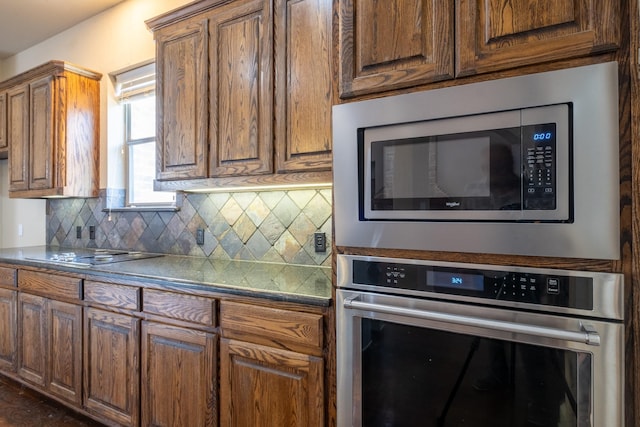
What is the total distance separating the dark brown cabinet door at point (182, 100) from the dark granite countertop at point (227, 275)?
543 millimetres

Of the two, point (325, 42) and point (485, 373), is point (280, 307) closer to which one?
point (485, 373)

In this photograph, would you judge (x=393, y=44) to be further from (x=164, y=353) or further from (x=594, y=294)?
(x=164, y=353)

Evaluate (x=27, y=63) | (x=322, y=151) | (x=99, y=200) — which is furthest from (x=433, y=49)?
(x=27, y=63)

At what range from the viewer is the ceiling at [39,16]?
2959 millimetres

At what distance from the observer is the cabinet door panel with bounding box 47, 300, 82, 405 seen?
216cm

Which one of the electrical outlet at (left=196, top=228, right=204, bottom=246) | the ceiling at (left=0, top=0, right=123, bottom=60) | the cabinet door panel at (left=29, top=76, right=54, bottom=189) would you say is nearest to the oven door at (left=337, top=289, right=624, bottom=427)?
the electrical outlet at (left=196, top=228, right=204, bottom=246)

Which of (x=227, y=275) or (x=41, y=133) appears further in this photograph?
(x=41, y=133)

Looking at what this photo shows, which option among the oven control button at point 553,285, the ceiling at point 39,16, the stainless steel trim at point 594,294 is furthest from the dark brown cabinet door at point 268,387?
the ceiling at point 39,16

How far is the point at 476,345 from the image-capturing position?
1.11m

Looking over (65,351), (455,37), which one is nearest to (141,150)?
(65,351)

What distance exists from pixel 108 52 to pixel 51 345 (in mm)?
2270

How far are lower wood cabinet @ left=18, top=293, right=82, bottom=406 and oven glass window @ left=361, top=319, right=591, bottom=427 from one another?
5.95 feet

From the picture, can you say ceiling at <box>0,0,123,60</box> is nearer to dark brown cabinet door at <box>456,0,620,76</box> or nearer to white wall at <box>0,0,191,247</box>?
white wall at <box>0,0,191,247</box>

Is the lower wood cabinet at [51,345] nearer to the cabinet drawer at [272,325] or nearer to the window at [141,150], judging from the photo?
the window at [141,150]
